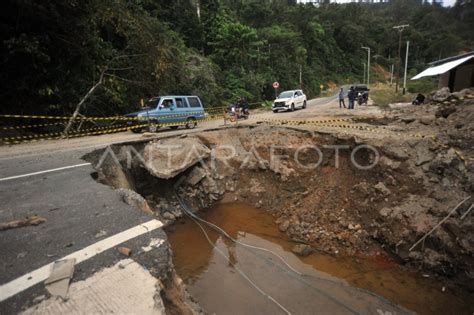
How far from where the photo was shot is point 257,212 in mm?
9727

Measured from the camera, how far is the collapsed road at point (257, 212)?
2.80 metres

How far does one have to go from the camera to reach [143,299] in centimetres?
224

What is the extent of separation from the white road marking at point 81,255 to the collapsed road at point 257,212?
0.01 meters

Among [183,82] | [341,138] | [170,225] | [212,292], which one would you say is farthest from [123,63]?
[212,292]

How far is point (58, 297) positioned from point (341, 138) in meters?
9.23

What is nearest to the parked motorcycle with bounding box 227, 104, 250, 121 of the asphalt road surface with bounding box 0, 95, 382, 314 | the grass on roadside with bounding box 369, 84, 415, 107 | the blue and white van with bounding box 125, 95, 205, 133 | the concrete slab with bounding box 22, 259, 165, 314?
the blue and white van with bounding box 125, 95, 205, 133

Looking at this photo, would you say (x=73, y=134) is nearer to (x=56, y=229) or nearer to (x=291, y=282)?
(x=56, y=229)

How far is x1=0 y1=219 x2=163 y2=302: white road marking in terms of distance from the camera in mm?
2341

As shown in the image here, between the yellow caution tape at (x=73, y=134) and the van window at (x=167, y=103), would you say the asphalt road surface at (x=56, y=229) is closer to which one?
the yellow caution tape at (x=73, y=134)

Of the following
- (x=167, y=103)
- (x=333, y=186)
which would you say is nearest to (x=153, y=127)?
(x=167, y=103)

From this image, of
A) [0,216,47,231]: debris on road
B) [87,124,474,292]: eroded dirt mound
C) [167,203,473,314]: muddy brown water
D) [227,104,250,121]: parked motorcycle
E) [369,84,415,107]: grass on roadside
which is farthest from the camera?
[369,84,415,107]: grass on roadside

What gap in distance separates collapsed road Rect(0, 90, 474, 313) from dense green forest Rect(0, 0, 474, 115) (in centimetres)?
586

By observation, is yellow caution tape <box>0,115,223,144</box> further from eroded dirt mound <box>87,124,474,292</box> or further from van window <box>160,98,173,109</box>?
eroded dirt mound <box>87,124,474,292</box>

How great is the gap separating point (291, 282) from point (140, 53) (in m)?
13.9
